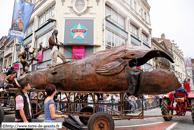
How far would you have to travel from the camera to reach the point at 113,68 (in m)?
5.44

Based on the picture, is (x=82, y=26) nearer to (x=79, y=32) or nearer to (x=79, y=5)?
(x=79, y=32)

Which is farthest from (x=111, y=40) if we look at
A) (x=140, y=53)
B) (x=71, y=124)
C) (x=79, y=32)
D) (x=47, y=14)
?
(x=71, y=124)

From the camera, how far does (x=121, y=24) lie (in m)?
21.1

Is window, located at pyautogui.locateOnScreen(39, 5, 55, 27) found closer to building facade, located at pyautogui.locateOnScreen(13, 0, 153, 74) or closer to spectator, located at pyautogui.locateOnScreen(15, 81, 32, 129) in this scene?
building facade, located at pyautogui.locateOnScreen(13, 0, 153, 74)

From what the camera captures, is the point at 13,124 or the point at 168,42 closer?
the point at 13,124

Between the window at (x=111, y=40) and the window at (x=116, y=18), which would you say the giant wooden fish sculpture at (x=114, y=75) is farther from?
the window at (x=116, y=18)

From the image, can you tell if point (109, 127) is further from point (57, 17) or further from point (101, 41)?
point (57, 17)

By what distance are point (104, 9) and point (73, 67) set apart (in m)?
12.7

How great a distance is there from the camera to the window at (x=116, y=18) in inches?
738

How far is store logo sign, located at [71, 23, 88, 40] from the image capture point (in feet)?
53.3

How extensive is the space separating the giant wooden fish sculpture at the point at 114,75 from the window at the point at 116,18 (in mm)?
13713

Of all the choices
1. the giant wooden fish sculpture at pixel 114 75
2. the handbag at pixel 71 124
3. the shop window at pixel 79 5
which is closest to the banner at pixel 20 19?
the shop window at pixel 79 5

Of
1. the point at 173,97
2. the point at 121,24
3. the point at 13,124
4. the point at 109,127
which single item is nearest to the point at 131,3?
the point at 121,24

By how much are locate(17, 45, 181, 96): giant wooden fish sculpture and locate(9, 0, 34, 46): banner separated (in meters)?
7.99
